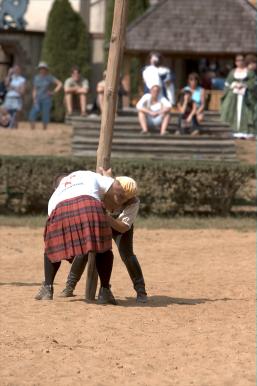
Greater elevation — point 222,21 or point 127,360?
point 222,21

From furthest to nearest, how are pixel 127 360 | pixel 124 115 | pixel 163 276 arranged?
pixel 124 115 < pixel 163 276 < pixel 127 360

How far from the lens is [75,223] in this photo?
948 centimetres

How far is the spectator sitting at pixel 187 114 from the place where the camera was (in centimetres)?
2256

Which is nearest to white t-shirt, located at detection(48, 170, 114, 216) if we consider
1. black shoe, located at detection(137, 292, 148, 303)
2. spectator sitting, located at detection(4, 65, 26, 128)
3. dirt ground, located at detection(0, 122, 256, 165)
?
black shoe, located at detection(137, 292, 148, 303)

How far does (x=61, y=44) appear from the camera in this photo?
3338 cm

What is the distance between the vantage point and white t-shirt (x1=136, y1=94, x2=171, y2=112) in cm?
2166

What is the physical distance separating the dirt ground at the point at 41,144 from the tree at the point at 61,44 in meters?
9.51

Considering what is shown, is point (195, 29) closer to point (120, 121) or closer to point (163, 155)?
point (120, 121)

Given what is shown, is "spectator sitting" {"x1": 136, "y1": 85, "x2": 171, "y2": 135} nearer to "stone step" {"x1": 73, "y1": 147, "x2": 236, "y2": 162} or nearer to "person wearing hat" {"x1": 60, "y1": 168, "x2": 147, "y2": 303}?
"stone step" {"x1": 73, "y1": 147, "x2": 236, "y2": 162}

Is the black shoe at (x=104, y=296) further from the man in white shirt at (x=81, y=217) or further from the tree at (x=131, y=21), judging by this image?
the tree at (x=131, y=21)

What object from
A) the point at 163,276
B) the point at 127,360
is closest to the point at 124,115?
the point at 163,276

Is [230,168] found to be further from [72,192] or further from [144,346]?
[144,346]

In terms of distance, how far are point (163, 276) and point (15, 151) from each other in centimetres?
935

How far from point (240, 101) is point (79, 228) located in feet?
52.6
